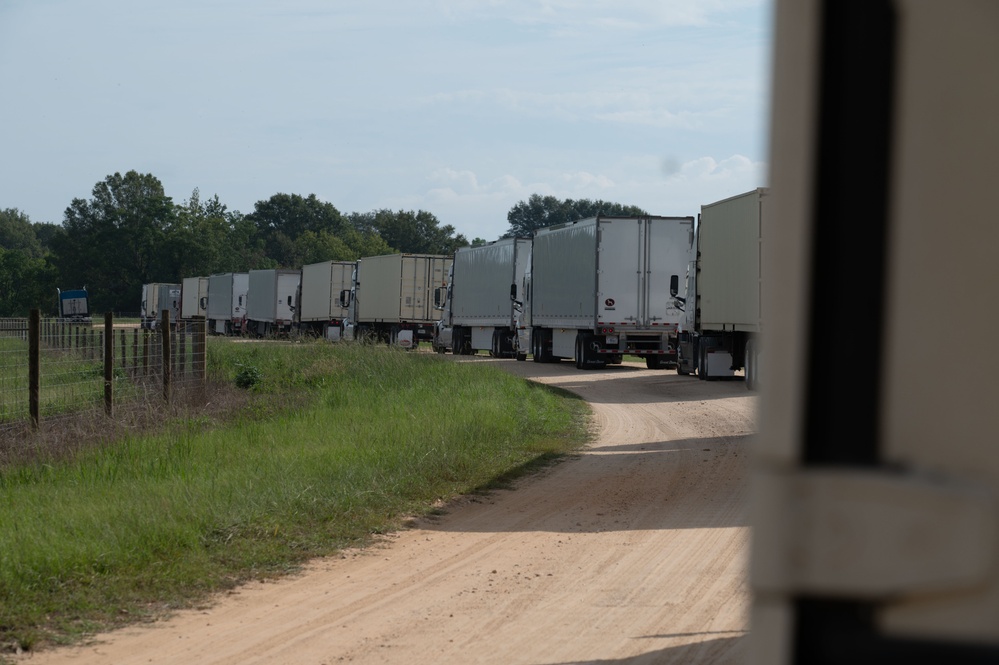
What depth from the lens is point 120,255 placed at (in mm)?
110812

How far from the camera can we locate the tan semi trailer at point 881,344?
1.29 metres

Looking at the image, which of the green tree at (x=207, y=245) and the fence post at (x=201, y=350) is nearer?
the fence post at (x=201, y=350)

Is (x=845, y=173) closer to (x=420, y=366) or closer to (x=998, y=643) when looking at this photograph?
(x=998, y=643)

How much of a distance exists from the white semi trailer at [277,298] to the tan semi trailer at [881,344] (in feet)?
196

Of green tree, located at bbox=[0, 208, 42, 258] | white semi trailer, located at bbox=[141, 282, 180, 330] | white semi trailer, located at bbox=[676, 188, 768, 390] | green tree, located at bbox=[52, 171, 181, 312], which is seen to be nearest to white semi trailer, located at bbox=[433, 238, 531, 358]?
white semi trailer, located at bbox=[676, 188, 768, 390]

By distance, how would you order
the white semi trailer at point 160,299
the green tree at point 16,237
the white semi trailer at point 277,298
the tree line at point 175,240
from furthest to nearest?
the green tree at point 16,237
the tree line at point 175,240
the white semi trailer at point 160,299
the white semi trailer at point 277,298

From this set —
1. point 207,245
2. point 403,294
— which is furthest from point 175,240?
point 403,294

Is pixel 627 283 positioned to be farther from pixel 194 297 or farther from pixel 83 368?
pixel 194 297

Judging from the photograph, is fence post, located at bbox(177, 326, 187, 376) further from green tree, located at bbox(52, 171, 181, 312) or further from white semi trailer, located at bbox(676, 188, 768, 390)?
green tree, located at bbox(52, 171, 181, 312)

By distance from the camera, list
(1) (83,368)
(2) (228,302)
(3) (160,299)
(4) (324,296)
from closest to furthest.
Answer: (1) (83,368) < (4) (324,296) < (2) (228,302) < (3) (160,299)

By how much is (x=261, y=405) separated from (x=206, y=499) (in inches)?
404

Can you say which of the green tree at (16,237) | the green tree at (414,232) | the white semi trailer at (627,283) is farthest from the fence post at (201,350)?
the green tree at (16,237)

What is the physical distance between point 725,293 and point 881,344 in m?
24.8

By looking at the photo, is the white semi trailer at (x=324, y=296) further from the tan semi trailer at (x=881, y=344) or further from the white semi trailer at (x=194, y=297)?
the tan semi trailer at (x=881, y=344)
